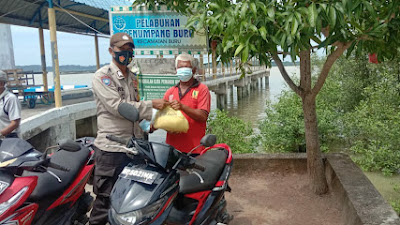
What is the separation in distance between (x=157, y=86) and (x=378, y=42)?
271 cm

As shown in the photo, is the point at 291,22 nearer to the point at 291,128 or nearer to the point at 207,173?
the point at 207,173

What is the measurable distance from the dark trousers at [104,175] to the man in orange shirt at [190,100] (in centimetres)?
55

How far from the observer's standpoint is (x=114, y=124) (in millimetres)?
2869

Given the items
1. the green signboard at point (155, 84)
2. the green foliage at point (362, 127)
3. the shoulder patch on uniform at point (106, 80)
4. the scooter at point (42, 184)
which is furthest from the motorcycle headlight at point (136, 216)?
the green foliage at point (362, 127)

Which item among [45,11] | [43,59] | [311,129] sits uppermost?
[45,11]

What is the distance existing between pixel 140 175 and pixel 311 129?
2.59 meters

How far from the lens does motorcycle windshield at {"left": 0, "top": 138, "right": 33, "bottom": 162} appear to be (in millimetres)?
2361

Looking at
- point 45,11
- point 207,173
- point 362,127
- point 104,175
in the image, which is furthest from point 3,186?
point 45,11

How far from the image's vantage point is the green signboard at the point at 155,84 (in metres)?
4.84

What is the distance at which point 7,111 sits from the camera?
3881 mm

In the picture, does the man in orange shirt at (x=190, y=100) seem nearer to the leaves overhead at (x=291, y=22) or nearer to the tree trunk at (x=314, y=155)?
the leaves overhead at (x=291, y=22)

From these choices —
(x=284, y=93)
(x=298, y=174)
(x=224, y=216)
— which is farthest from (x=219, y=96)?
(x=224, y=216)

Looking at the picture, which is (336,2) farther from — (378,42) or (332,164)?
(332,164)

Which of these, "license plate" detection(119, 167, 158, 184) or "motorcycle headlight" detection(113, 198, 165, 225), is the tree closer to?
"license plate" detection(119, 167, 158, 184)
